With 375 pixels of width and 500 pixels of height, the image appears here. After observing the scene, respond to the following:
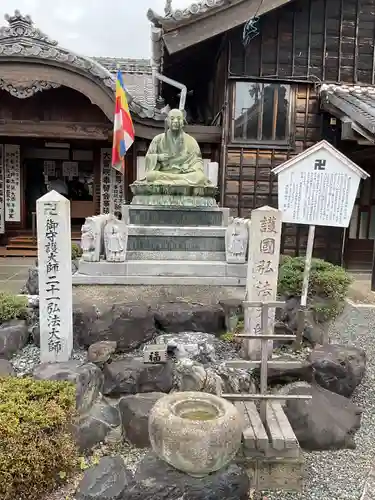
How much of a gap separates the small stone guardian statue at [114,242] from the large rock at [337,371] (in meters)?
3.29

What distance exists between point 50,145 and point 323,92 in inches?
328

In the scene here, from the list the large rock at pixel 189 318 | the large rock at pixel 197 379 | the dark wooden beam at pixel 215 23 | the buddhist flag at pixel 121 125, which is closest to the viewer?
the large rock at pixel 197 379

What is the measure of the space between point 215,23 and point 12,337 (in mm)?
7972

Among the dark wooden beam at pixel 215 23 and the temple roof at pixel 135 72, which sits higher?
the temple roof at pixel 135 72

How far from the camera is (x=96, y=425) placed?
353 centimetres

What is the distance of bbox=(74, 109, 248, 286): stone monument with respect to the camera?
6.45 meters

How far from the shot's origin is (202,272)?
6.65m

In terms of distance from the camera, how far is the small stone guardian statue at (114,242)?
643 centimetres

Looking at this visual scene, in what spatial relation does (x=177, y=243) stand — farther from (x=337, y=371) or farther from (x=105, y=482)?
(x=105, y=482)

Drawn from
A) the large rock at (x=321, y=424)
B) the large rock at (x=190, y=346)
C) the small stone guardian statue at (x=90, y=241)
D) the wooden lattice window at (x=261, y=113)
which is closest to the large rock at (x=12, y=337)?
the large rock at (x=190, y=346)

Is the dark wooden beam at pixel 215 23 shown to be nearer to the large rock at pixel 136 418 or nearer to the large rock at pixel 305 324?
the large rock at pixel 305 324

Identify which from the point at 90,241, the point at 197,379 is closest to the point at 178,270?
the point at 90,241

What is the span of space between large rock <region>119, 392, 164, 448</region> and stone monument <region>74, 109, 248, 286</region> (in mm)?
2938

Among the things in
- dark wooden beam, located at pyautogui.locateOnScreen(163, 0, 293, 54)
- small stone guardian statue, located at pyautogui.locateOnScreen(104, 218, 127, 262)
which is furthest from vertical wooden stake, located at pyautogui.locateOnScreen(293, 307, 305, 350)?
dark wooden beam, located at pyautogui.locateOnScreen(163, 0, 293, 54)
